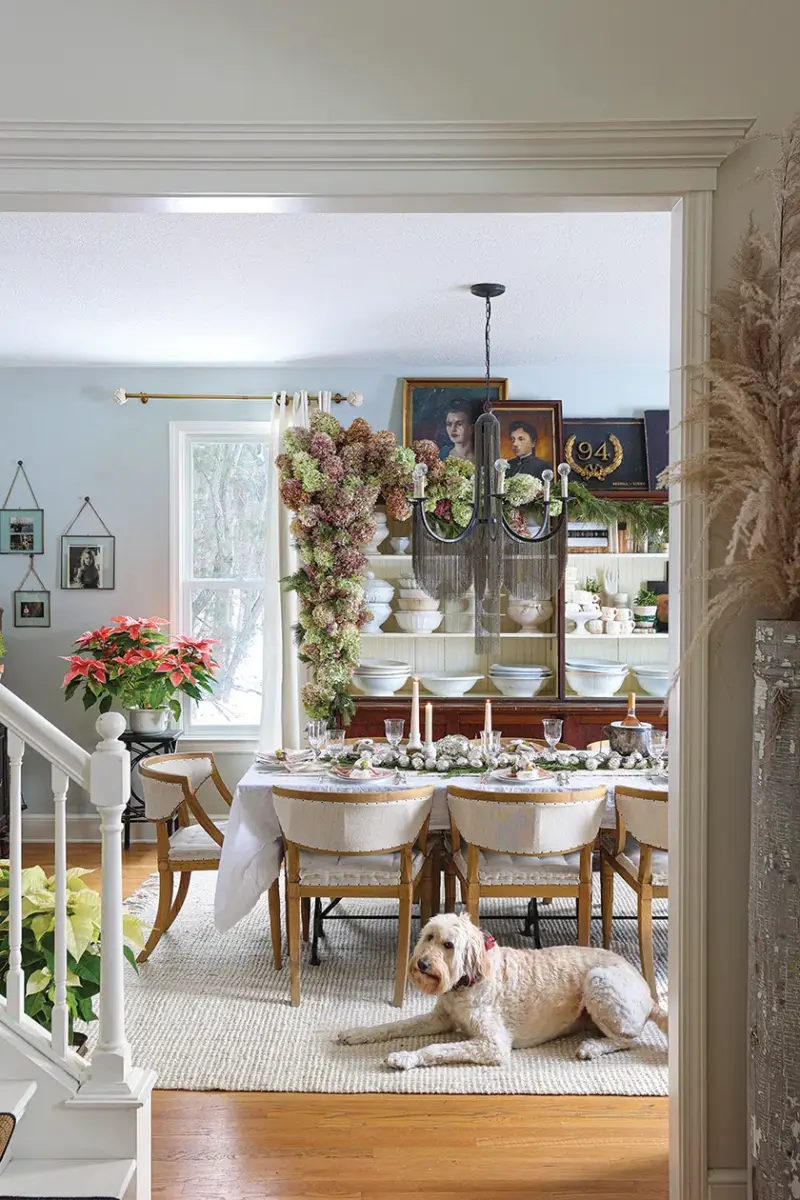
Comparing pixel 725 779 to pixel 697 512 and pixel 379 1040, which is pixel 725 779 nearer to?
pixel 697 512

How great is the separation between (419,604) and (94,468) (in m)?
2.09

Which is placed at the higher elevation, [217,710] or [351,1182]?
[217,710]

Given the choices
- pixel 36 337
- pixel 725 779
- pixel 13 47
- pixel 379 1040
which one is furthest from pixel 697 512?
pixel 36 337

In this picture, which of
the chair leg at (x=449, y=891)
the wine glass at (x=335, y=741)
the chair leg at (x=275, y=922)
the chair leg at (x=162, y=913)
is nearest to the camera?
the chair leg at (x=275, y=922)

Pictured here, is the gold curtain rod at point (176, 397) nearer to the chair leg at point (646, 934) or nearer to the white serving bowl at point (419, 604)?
the white serving bowl at point (419, 604)

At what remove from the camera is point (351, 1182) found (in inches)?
99.0

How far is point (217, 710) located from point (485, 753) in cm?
246

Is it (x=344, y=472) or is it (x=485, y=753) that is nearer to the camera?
(x=485, y=753)

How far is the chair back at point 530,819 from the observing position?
3.51m

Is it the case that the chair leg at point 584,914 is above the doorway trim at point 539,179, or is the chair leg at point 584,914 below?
below

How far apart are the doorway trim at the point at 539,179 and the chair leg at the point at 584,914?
1.38m

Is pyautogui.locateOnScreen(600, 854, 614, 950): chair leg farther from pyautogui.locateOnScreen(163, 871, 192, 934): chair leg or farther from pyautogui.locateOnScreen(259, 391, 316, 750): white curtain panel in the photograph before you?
pyautogui.locateOnScreen(259, 391, 316, 750): white curtain panel

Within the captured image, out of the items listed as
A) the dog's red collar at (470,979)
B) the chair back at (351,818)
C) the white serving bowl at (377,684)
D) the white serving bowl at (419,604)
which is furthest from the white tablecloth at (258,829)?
the white serving bowl at (419,604)

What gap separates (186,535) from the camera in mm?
6059
